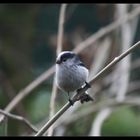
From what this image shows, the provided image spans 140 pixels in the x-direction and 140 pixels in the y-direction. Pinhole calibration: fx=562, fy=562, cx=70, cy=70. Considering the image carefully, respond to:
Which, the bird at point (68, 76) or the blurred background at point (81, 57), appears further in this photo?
the blurred background at point (81, 57)

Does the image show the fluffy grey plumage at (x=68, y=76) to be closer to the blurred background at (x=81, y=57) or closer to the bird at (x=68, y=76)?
the bird at (x=68, y=76)

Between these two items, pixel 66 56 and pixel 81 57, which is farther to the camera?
pixel 81 57

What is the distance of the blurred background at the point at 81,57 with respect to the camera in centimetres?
269

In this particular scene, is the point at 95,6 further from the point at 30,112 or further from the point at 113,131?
the point at 113,131

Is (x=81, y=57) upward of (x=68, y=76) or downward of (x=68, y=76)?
upward

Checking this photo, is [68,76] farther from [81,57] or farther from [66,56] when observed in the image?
[81,57]

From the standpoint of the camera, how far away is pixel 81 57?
3170 mm

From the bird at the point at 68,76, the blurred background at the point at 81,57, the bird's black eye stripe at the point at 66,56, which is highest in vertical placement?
the blurred background at the point at 81,57

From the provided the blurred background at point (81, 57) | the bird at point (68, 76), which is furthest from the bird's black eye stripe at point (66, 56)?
the blurred background at point (81, 57)

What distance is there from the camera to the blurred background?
269cm

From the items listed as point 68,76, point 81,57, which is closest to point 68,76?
point 68,76

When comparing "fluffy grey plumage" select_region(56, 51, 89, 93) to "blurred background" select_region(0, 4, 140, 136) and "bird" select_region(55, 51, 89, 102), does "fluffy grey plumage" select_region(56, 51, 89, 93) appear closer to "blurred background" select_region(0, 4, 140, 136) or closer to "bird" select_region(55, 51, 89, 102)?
"bird" select_region(55, 51, 89, 102)

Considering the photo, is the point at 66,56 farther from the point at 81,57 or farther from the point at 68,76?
the point at 81,57

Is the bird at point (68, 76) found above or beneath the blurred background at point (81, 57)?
beneath
